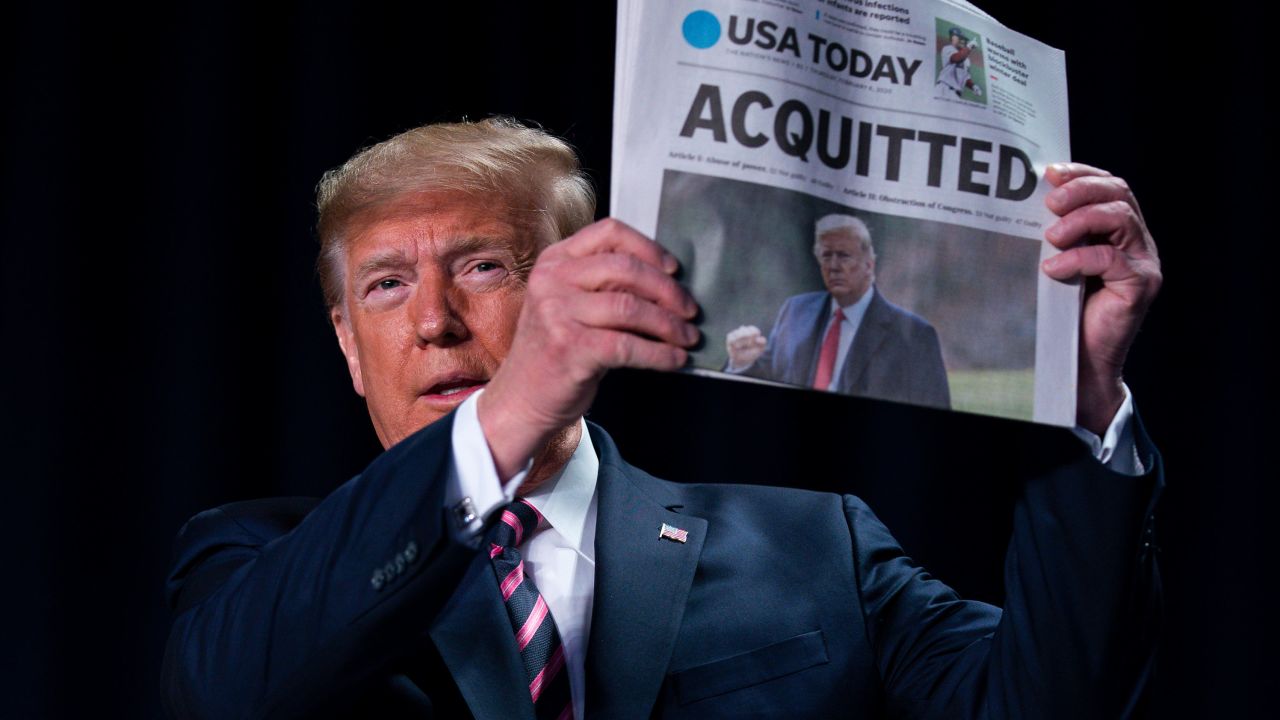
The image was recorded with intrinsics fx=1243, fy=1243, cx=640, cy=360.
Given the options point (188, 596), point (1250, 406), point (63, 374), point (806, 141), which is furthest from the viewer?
point (1250, 406)

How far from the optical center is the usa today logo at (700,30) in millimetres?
1013

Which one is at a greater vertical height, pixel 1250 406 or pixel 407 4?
pixel 407 4

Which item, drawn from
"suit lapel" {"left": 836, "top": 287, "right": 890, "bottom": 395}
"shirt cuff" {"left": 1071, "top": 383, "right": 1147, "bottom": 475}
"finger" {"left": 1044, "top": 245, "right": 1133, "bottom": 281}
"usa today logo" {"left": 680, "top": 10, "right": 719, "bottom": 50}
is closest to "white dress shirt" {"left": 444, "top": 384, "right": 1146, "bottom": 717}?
"shirt cuff" {"left": 1071, "top": 383, "right": 1147, "bottom": 475}

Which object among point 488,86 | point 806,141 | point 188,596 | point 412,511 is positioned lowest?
point 188,596

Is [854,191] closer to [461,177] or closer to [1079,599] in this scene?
[1079,599]

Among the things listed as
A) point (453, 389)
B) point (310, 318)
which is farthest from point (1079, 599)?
point (310, 318)

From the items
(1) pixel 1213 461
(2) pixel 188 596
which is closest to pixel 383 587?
(2) pixel 188 596

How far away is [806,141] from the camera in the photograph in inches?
40.5

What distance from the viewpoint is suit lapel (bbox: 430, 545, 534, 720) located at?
1380mm

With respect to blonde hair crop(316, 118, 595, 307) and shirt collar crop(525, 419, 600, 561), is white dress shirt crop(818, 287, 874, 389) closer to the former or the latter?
shirt collar crop(525, 419, 600, 561)

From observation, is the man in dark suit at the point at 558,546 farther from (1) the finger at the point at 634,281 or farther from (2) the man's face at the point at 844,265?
(2) the man's face at the point at 844,265

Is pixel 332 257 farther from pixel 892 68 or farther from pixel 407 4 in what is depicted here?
pixel 892 68

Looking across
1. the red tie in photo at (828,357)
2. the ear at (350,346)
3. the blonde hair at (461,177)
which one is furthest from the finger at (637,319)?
the ear at (350,346)

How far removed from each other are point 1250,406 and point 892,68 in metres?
1.70
